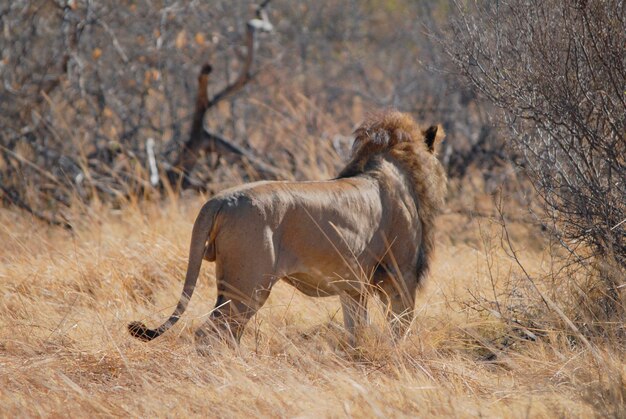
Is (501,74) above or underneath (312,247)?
above

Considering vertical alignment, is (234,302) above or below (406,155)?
below

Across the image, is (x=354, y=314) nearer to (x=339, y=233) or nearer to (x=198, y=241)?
(x=339, y=233)

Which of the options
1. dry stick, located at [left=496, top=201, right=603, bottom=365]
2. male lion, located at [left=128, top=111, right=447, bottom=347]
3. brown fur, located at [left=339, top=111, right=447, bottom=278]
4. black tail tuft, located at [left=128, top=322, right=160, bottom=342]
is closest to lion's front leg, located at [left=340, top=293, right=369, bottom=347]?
male lion, located at [left=128, top=111, right=447, bottom=347]

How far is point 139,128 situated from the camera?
334 inches

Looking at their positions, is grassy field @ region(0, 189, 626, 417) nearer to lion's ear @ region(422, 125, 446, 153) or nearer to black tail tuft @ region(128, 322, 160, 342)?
black tail tuft @ region(128, 322, 160, 342)

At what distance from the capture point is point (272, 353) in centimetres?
467

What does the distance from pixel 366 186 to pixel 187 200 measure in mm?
3214

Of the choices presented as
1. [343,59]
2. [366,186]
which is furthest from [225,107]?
[366,186]

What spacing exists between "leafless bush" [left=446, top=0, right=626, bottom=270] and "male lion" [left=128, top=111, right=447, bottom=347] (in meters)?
0.64

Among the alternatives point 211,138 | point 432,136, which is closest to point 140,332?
point 432,136

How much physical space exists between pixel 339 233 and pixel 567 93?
1319 mm

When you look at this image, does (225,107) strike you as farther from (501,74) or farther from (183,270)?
(501,74)

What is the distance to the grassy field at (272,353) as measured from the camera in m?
3.66

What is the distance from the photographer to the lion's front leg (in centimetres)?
477
